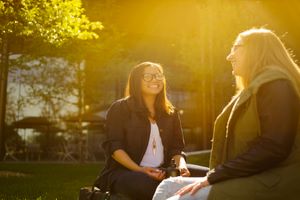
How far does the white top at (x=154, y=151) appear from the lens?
4.62 metres

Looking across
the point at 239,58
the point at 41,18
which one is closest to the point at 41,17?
the point at 41,18

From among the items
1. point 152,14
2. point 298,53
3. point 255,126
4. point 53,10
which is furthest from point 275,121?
point 152,14

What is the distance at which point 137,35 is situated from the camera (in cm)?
2530

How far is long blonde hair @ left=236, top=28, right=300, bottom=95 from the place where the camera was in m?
2.81

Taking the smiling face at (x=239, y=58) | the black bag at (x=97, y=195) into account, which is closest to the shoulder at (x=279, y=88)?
the smiling face at (x=239, y=58)

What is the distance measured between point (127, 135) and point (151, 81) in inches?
23.8

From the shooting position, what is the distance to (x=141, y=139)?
459 centimetres

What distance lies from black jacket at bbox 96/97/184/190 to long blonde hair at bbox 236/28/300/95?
6.03 feet

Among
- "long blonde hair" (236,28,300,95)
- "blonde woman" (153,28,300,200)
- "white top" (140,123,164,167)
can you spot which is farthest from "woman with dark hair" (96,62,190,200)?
"long blonde hair" (236,28,300,95)

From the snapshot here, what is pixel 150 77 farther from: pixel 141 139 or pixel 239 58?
pixel 239 58

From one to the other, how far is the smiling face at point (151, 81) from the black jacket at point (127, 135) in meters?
0.19

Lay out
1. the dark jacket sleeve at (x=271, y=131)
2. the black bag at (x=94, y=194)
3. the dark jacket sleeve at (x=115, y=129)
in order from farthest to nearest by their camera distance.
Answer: the dark jacket sleeve at (x=115, y=129)
the black bag at (x=94, y=194)
the dark jacket sleeve at (x=271, y=131)

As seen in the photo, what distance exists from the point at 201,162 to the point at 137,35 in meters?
13.5

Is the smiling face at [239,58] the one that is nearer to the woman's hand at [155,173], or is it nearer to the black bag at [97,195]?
the woman's hand at [155,173]
